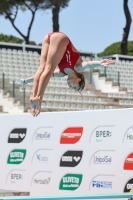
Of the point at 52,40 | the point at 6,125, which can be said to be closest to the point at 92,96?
the point at 6,125

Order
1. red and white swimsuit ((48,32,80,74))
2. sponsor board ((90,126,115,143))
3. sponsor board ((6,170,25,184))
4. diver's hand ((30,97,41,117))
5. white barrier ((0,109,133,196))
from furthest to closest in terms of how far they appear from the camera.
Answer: sponsor board ((6,170,25,184)), sponsor board ((90,126,115,143)), white barrier ((0,109,133,196)), red and white swimsuit ((48,32,80,74)), diver's hand ((30,97,41,117))

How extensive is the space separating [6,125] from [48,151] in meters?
1.28

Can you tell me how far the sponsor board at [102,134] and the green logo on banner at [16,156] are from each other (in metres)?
1.73

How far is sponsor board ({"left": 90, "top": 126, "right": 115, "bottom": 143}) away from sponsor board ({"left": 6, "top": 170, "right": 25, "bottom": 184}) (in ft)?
6.03

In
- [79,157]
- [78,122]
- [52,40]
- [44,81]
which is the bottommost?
[79,157]

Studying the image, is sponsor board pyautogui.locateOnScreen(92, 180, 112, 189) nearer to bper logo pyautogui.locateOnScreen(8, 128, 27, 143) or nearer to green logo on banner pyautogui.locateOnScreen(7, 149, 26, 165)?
green logo on banner pyautogui.locateOnScreen(7, 149, 26, 165)

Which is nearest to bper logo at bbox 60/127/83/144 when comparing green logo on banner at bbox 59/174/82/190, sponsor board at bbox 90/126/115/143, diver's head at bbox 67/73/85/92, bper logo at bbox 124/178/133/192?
sponsor board at bbox 90/126/115/143

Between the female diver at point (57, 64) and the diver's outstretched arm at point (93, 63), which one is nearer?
the female diver at point (57, 64)

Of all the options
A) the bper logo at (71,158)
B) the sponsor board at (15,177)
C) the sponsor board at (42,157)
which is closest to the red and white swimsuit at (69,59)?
the bper logo at (71,158)

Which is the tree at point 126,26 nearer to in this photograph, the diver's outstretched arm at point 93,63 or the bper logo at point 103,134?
the bper logo at point 103,134

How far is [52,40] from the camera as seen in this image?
565 cm

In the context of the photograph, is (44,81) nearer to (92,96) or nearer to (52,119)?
(52,119)

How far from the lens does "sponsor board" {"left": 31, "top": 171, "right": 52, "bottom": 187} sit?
9.34 meters

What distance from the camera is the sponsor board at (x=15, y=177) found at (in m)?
9.79
